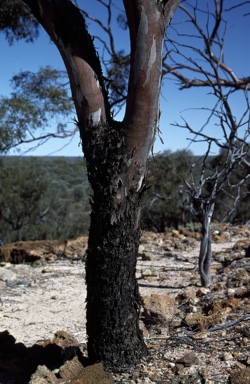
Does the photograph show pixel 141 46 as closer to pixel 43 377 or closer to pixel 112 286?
pixel 112 286

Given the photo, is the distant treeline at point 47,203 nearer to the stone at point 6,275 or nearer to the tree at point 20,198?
the tree at point 20,198

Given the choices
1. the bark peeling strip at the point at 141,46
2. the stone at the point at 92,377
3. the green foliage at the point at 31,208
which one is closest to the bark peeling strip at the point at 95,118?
the bark peeling strip at the point at 141,46

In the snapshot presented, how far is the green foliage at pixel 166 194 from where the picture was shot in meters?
15.5

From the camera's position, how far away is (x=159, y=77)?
2.88m

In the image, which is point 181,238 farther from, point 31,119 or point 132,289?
point 132,289

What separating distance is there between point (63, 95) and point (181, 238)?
438 centimetres

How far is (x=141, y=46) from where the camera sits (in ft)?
9.26

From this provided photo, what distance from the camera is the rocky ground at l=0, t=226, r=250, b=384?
2.98 meters

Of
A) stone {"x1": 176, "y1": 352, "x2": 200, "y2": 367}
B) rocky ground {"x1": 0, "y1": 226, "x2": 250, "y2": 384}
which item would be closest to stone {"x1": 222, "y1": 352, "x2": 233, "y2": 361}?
rocky ground {"x1": 0, "y1": 226, "x2": 250, "y2": 384}

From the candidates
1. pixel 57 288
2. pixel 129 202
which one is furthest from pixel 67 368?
pixel 57 288

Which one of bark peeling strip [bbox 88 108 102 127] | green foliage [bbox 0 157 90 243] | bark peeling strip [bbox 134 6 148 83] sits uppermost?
bark peeling strip [bbox 134 6 148 83]

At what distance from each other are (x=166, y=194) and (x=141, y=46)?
46.6 feet

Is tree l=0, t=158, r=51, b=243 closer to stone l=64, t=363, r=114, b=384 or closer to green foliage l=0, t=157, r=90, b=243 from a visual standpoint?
green foliage l=0, t=157, r=90, b=243

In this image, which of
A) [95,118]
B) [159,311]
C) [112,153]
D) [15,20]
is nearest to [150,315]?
[159,311]
